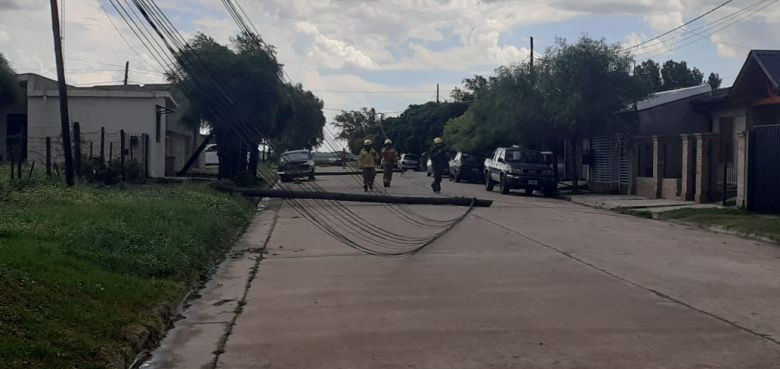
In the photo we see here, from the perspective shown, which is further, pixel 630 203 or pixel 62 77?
pixel 630 203

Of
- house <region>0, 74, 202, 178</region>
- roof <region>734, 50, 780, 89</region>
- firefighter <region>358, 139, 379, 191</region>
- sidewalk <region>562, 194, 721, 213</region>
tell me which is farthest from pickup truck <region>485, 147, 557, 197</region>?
house <region>0, 74, 202, 178</region>

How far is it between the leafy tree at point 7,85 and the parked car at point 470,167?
2085cm

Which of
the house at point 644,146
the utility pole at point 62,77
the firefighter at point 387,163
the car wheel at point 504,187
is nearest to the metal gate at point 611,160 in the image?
the house at point 644,146

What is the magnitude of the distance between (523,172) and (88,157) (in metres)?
15.9

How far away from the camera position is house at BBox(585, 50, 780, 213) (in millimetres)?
24500

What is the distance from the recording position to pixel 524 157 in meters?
35.8

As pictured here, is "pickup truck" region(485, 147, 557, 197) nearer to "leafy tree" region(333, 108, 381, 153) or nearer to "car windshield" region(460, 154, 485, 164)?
"car windshield" region(460, 154, 485, 164)

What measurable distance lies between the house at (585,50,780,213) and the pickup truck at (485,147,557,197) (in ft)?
10.4

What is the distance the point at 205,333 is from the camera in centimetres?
953

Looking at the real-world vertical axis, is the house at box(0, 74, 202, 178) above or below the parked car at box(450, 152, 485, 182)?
above

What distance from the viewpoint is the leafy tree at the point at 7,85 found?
37.5 metres

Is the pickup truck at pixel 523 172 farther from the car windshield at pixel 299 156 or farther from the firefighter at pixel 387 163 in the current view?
the car windshield at pixel 299 156

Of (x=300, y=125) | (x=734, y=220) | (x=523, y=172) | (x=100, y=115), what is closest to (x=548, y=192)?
(x=523, y=172)

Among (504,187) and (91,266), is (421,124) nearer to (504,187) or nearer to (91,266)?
(504,187)
